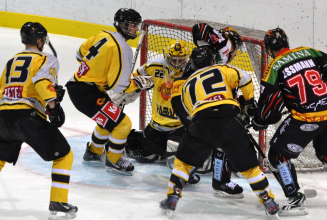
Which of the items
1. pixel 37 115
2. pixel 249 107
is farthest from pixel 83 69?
pixel 249 107

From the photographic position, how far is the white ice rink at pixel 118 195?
3.01m

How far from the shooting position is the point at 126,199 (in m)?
3.29

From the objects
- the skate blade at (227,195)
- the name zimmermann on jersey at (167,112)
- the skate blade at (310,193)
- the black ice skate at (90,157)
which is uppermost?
the name zimmermann on jersey at (167,112)

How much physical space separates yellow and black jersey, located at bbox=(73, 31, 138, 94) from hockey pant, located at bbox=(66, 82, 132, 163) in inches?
3.0

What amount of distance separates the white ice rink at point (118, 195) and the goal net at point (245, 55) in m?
0.32

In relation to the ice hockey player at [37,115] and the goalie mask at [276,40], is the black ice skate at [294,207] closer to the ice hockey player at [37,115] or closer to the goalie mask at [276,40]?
the goalie mask at [276,40]

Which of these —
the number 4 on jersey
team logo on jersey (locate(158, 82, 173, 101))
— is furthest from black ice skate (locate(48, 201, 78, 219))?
team logo on jersey (locate(158, 82, 173, 101))

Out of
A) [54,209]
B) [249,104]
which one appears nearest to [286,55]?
[249,104]

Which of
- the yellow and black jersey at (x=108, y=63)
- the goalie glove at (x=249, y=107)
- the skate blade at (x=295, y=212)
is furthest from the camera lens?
the yellow and black jersey at (x=108, y=63)

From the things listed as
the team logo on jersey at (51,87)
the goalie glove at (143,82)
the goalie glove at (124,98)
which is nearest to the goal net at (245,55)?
the goalie glove at (143,82)

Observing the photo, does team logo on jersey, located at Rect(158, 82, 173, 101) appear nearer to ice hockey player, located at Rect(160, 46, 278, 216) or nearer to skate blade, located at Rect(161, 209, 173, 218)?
ice hockey player, located at Rect(160, 46, 278, 216)

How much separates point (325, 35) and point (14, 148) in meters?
5.04

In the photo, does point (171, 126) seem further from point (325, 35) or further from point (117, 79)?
point (325, 35)

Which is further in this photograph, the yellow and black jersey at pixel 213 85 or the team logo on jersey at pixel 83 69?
the team logo on jersey at pixel 83 69
